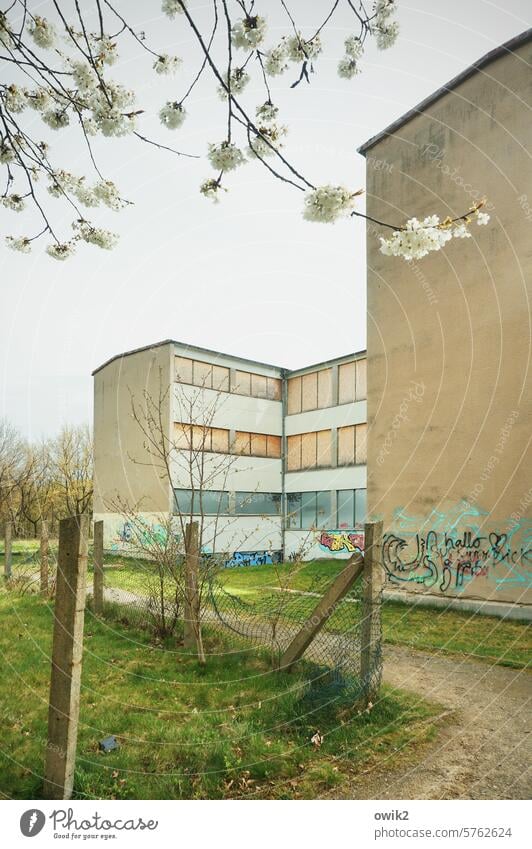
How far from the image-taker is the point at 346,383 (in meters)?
22.0

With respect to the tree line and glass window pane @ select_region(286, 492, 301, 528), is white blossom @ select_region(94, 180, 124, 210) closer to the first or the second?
the tree line

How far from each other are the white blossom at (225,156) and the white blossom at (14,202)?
4.94 feet

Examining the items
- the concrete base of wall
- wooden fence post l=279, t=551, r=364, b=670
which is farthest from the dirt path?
the concrete base of wall

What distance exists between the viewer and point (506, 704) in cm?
439

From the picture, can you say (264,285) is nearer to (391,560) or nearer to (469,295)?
(469,295)

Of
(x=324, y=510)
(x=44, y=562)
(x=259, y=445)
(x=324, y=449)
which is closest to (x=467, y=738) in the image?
(x=44, y=562)

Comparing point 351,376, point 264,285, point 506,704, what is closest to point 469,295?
point 264,285

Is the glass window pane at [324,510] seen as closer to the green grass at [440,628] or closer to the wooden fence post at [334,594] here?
the green grass at [440,628]

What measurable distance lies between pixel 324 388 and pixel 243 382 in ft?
11.7

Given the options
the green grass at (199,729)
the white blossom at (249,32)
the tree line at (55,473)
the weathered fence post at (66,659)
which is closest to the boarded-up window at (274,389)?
the tree line at (55,473)

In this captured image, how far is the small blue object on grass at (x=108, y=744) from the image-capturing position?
Answer: 3.29 m

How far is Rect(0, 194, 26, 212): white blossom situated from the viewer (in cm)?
349

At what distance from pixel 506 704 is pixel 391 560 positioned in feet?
21.8

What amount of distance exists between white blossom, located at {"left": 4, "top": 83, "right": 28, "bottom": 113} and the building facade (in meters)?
16.9
